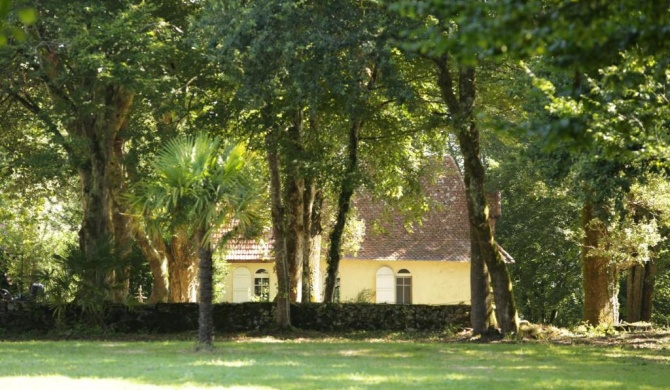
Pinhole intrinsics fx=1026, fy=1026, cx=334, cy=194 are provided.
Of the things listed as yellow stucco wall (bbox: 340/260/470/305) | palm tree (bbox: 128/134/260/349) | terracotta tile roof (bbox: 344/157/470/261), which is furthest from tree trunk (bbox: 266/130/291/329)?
yellow stucco wall (bbox: 340/260/470/305)

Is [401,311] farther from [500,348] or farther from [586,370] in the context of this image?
[586,370]

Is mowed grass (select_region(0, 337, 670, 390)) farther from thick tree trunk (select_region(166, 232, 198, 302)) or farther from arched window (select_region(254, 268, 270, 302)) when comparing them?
arched window (select_region(254, 268, 270, 302))

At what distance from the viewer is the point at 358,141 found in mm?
27062

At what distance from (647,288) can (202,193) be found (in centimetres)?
2484

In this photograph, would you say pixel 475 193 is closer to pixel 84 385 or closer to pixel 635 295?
pixel 84 385

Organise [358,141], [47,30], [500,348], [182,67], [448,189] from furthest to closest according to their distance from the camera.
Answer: [448,189]
[358,141]
[182,67]
[47,30]
[500,348]

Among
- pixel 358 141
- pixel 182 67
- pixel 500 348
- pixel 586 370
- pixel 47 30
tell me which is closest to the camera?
pixel 586 370

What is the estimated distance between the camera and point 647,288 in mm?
38250

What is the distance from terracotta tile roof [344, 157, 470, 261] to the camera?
43531 millimetres

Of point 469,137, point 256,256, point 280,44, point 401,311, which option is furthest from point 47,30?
point 256,256

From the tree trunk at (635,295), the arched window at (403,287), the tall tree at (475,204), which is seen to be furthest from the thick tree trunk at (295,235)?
the arched window at (403,287)

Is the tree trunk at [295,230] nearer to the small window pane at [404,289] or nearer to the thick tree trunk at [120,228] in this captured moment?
the thick tree trunk at [120,228]

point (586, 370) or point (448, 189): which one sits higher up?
point (448, 189)

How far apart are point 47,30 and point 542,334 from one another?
13609 mm
